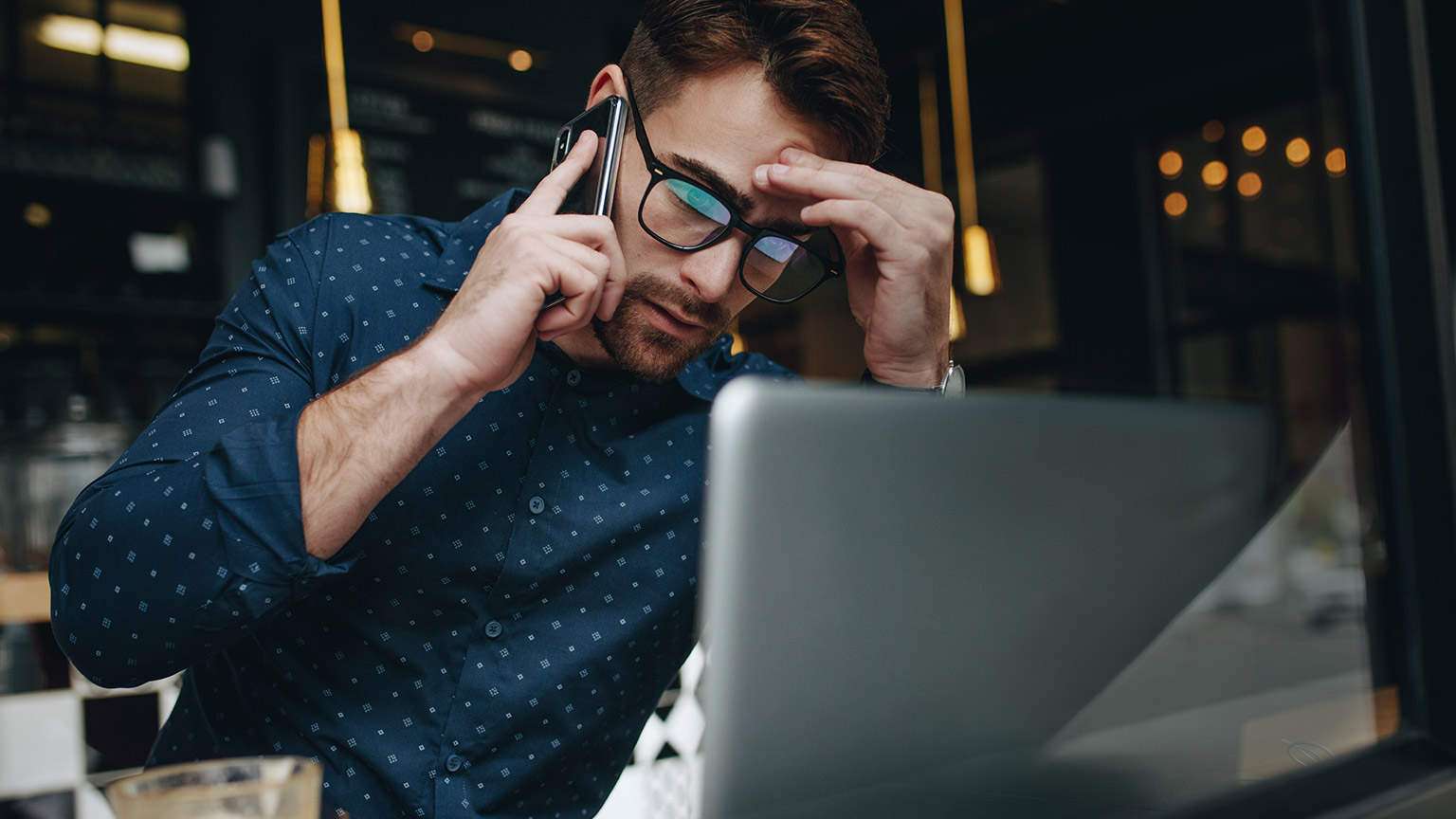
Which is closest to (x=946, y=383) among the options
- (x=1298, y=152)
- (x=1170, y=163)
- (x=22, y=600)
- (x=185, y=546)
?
(x=185, y=546)

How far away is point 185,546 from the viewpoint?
2.25ft

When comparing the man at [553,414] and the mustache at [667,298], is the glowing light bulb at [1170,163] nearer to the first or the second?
the man at [553,414]

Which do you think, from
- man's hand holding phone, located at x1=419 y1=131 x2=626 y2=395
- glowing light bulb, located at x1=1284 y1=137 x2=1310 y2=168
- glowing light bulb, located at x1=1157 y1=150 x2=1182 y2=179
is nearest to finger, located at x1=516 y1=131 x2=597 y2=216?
man's hand holding phone, located at x1=419 y1=131 x2=626 y2=395

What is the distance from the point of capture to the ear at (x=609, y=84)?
98cm

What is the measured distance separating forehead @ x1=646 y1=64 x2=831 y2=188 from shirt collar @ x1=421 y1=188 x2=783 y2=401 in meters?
0.21

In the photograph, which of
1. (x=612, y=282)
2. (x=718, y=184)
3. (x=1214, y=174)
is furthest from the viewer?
(x=1214, y=174)

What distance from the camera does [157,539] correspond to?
696mm

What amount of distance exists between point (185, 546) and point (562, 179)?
1.32 feet

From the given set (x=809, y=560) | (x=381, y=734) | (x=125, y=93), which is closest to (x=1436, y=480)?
(x=809, y=560)

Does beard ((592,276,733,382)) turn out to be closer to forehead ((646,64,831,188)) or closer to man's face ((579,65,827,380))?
man's face ((579,65,827,380))

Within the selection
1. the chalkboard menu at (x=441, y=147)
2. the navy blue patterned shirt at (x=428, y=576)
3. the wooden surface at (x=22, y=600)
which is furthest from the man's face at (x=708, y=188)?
the chalkboard menu at (x=441, y=147)

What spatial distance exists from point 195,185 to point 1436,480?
3377 millimetres

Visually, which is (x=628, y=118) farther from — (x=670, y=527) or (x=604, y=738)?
(x=604, y=738)

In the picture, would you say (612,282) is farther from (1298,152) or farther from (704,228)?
A: (1298,152)
